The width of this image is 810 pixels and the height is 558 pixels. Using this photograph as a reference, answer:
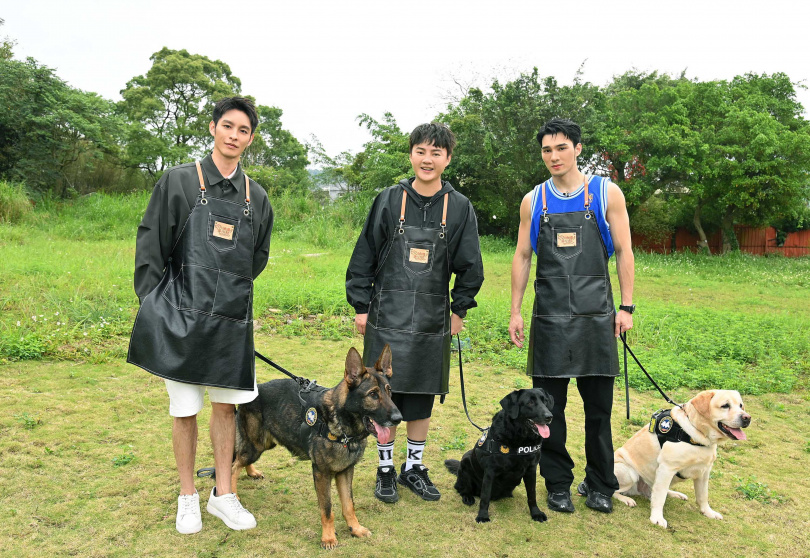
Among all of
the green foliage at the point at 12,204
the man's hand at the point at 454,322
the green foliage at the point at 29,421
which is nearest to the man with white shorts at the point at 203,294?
the man's hand at the point at 454,322

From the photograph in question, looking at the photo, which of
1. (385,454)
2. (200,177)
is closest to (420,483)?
(385,454)

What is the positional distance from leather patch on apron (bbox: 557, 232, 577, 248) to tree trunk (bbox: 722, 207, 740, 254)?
24369mm

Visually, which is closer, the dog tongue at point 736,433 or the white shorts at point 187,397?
the white shorts at point 187,397

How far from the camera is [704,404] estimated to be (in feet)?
11.1

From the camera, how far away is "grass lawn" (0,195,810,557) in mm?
3131

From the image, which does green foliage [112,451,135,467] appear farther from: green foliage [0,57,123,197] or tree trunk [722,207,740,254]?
tree trunk [722,207,740,254]

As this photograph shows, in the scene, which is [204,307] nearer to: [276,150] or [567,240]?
[567,240]

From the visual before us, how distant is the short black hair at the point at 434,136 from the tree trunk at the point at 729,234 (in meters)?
24.8

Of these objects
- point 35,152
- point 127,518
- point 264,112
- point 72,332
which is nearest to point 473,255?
point 127,518

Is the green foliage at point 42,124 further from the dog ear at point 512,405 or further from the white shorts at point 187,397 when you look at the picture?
the dog ear at point 512,405

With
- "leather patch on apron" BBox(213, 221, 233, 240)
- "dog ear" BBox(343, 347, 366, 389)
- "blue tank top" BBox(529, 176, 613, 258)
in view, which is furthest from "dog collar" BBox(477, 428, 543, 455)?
"leather patch on apron" BBox(213, 221, 233, 240)

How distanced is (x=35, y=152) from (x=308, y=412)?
68.7 feet

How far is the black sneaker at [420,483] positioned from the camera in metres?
3.68

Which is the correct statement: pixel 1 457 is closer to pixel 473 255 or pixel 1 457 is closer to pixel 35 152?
pixel 473 255
